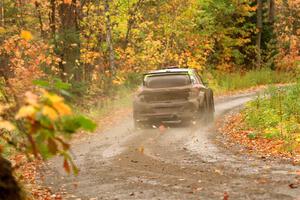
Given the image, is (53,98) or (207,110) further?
(207,110)

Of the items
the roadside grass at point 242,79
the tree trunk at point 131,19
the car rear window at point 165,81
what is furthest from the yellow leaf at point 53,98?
the roadside grass at point 242,79

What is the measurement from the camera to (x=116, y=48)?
93.0 ft

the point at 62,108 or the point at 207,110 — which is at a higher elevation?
the point at 62,108

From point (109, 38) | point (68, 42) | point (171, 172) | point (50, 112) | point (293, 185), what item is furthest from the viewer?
point (109, 38)

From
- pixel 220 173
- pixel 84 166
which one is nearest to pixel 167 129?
pixel 84 166

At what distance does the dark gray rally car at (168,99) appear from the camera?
1634cm

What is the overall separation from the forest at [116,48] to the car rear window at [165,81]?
252 centimetres

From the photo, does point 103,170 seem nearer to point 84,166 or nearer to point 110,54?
point 84,166

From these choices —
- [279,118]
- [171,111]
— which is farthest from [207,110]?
[279,118]

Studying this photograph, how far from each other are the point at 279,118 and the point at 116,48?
1459cm

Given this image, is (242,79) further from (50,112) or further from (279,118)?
(50,112)

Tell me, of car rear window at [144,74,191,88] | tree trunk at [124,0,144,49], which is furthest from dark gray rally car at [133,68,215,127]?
tree trunk at [124,0,144,49]

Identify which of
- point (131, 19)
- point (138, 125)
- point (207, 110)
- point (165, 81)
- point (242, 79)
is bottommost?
point (242, 79)

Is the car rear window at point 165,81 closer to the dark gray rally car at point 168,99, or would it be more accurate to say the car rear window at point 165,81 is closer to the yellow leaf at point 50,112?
the dark gray rally car at point 168,99
